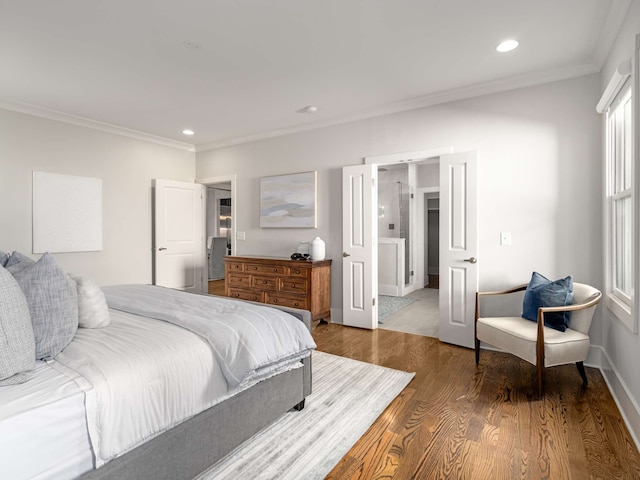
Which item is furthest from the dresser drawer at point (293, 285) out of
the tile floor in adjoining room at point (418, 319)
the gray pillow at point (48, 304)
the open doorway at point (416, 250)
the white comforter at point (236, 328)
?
the gray pillow at point (48, 304)

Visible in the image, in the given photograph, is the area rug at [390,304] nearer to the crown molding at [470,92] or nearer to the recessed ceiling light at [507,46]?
the crown molding at [470,92]

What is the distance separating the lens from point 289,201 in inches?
192

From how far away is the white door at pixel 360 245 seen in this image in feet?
13.6

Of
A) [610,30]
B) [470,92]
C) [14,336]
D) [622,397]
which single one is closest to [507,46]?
[610,30]

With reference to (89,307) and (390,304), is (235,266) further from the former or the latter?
(89,307)

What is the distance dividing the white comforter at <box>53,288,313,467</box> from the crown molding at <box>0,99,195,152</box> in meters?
3.73

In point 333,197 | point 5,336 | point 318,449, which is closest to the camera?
point 5,336

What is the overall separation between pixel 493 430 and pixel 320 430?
3.38 feet

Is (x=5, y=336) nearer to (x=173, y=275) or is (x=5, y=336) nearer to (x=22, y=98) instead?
(x=22, y=98)

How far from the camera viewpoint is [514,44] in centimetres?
269

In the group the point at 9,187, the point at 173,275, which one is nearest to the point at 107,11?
the point at 9,187

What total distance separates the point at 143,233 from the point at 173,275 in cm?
80

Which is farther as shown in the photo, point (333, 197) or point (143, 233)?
point (143, 233)

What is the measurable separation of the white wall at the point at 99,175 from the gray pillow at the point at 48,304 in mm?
3182
